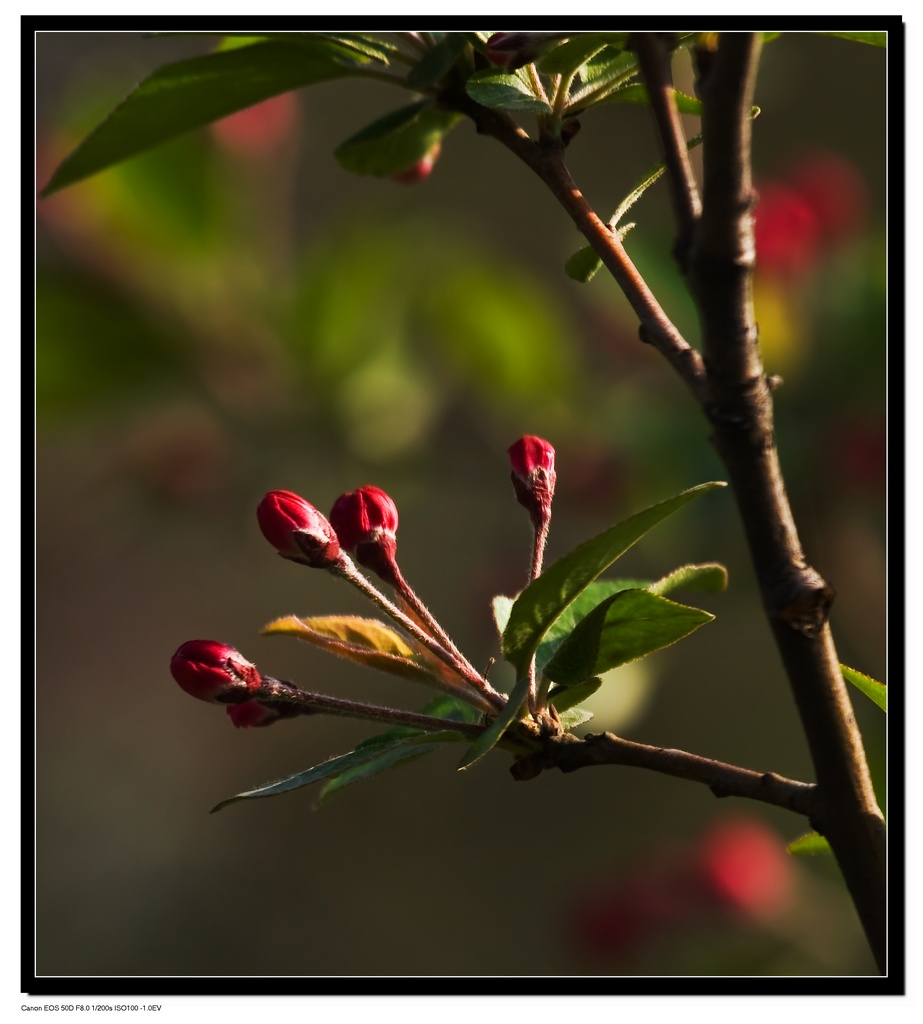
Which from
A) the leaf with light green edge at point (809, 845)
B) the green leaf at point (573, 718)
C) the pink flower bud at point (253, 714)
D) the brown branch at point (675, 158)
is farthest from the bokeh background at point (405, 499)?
the brown branch at point (675, 158)

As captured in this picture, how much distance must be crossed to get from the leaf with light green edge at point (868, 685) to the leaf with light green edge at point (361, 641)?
0.24 meters

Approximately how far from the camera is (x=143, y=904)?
3312mm

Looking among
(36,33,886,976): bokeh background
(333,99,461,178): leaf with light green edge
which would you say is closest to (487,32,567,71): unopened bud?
(333,99,461,178): leaf with light green edge

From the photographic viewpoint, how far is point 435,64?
0.66 metres

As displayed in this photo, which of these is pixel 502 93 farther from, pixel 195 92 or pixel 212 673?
pixel 212 673

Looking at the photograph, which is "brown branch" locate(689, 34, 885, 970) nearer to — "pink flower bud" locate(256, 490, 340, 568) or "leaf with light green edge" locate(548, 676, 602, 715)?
"leaf with light green edge" locate(548, 676, 602, 715)

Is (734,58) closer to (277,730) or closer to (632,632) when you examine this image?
(632,632)

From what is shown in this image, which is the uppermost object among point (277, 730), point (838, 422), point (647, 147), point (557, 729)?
point (647, 147)

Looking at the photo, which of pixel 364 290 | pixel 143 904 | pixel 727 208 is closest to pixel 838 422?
pixel 364 290

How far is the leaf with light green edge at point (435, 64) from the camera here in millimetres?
651

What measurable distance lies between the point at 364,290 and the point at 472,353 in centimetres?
24

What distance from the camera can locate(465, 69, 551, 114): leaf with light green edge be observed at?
24.5 inches

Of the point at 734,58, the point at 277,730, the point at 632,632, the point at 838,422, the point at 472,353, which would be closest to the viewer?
the point at 734,58

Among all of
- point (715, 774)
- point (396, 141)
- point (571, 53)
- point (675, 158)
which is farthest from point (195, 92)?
point (715, 774)
